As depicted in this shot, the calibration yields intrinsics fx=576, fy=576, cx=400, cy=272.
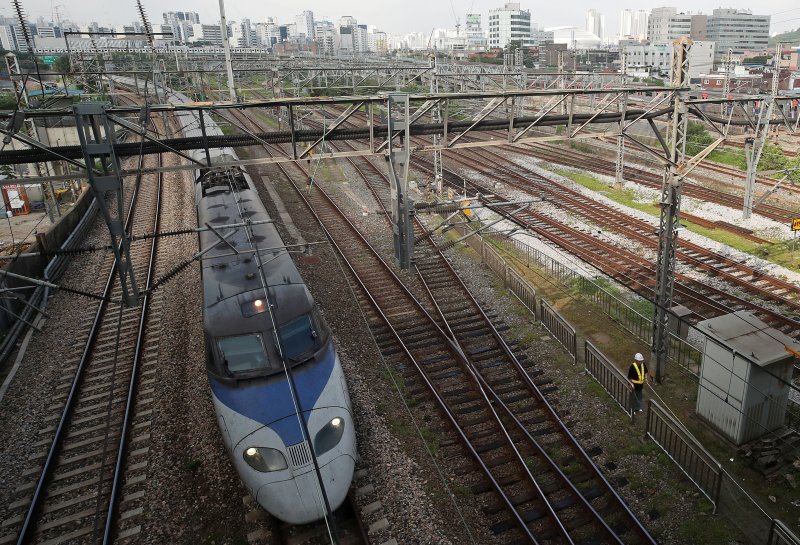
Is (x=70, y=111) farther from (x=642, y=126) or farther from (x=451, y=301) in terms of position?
(x=642, y=126)

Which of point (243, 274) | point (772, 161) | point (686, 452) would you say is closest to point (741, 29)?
point (772, 161)

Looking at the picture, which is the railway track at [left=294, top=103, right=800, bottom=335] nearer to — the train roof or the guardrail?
the guardrail

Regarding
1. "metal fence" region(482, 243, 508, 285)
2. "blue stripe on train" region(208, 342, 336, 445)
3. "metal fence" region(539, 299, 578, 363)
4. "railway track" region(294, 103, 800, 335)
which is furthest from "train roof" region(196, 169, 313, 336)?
"railway track" region(294, 103, 800, 335)

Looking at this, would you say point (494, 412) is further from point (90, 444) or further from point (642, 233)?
point (642, 233)

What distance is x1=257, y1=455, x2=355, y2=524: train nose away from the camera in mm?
7906

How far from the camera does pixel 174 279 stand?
17.9 m

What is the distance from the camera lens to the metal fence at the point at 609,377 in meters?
Answer: 11.2

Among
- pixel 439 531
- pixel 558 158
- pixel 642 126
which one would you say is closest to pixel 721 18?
pixel 642 126

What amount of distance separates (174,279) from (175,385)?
632 cm

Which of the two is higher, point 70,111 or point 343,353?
point 70,111

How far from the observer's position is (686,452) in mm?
9609

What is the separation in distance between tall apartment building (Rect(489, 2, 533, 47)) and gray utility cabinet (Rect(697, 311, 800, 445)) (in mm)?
165817

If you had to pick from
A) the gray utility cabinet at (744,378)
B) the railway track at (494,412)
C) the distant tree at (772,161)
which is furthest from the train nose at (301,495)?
the distant tree at (772,161)

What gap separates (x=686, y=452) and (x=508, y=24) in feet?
575
